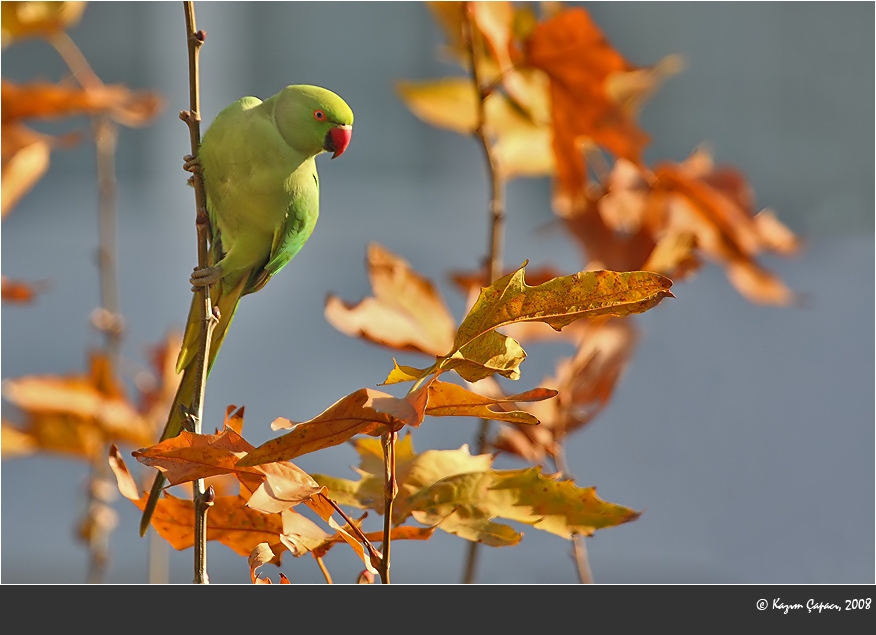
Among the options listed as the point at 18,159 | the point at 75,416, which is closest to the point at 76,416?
the point at 75,416

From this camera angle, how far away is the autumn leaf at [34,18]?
2.85ft

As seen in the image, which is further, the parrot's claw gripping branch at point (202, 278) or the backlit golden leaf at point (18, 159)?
the backlit golden leaf at point (18, 159)

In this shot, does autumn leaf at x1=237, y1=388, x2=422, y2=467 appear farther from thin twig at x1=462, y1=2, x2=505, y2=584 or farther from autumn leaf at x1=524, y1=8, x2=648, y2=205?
autumn leaf at x1=524, y1=8, x2=648, y2=205

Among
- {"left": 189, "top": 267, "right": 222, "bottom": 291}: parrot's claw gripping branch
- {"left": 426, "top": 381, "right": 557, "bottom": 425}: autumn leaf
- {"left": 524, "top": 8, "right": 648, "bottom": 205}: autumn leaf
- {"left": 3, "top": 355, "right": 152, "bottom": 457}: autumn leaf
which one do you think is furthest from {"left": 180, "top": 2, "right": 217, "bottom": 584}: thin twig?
{"left": 3, "top": 355, "right": 152, "bottom": 457}: autumn leaf

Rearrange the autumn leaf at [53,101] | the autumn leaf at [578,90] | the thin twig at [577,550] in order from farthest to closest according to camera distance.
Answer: the autumn leaf at [53,101]
the autumn leaf at [578,90]
the thin twig at [577,550]

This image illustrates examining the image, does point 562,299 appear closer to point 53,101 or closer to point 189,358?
point 189,358

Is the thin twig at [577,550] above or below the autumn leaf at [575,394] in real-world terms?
below

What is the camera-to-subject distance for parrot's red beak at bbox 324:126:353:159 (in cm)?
60

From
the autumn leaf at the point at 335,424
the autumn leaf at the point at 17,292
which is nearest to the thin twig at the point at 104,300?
the autumn leaf at the point at 17,292

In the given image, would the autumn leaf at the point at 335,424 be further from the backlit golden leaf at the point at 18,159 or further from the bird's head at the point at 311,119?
the backlit golden leaf at the point at 18,159

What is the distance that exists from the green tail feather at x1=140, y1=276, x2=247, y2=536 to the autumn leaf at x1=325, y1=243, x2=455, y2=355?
0.09 m

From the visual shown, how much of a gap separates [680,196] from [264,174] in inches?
19.4
